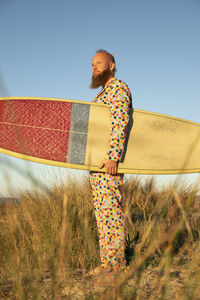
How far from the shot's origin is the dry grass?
86cm

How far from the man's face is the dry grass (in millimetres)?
980

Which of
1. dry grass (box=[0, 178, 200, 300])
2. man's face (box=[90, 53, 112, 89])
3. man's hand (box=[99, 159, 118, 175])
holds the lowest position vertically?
dry grass (box=[0, 178, 200, 300])

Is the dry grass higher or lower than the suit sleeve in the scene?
lower

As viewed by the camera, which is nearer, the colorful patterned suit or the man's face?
the colorful patterned suit

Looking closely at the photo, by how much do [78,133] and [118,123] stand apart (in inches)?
27.1

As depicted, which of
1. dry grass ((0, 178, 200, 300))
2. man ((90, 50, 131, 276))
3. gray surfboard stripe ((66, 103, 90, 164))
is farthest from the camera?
gray surfboard stripe ((66, 103, 90, 164))

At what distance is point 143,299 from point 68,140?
1559 mm

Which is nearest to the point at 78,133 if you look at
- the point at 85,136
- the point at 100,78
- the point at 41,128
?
the point at 85,136

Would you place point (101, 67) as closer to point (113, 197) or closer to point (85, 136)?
point (85, 136)

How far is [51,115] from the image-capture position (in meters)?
2.56

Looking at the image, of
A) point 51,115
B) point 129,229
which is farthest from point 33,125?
point 129,229

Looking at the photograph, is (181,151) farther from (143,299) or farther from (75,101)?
(143,299)

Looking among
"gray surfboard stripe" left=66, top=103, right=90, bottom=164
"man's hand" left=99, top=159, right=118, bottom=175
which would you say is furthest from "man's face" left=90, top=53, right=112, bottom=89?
"man's hand" left=99, top=159, right=118, bottom=175

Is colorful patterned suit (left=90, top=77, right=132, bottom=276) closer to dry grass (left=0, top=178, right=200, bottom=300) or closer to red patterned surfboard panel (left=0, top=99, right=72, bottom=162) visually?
dry grass (left=0, top=178, right=200, bottom=300)
